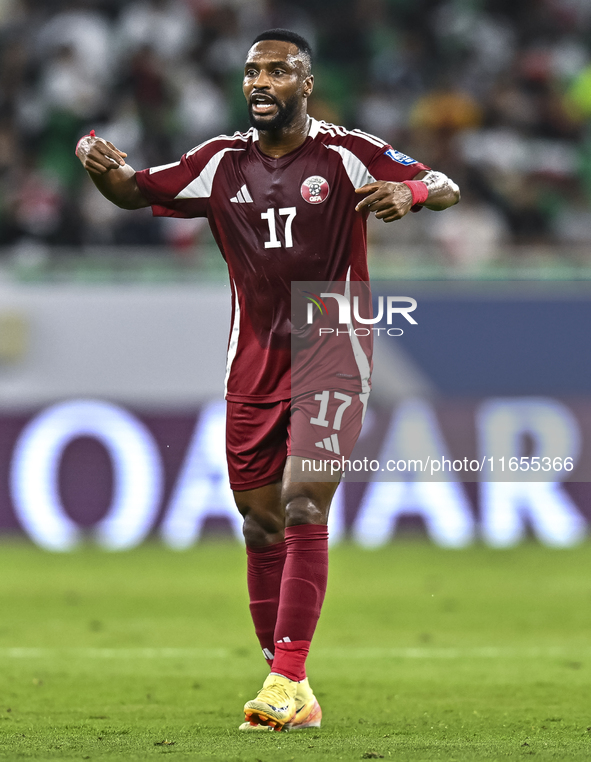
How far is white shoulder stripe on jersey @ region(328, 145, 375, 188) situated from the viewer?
200 inches

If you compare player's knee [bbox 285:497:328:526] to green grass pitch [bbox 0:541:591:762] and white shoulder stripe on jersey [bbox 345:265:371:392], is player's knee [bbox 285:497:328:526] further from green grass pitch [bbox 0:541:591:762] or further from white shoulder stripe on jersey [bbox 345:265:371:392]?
green grass pitch [bbox 0:541:591:762]

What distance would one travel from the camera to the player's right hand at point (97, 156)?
5133 millimetres

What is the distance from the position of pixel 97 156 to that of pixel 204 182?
423mm

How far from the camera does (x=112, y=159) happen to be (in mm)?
5148

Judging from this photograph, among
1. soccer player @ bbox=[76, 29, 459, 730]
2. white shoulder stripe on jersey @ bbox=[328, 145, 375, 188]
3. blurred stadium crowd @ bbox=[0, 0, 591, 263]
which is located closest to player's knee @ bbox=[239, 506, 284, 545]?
soccer player @ bbox=[76, 29, 459, 730]

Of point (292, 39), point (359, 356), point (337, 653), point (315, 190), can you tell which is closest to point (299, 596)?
point (359, 356)

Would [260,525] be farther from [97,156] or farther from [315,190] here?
[97,156]

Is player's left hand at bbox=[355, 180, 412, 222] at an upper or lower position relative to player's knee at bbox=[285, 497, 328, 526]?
upper

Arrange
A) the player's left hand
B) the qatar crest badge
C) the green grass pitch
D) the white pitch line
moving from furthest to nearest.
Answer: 1. the white pitch line
2. the qatar crest badge
3. the player's left hand
4. the green grass pitch

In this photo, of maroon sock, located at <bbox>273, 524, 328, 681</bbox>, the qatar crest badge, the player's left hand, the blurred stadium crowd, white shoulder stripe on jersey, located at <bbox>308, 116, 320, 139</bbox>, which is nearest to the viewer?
the player's left hand

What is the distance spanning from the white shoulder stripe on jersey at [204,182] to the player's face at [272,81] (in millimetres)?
285

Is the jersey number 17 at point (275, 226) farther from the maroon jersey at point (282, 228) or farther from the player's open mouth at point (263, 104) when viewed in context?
the player's open mouth at point (263, 104)

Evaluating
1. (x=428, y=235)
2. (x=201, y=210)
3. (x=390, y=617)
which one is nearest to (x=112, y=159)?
(x=201, y=210)

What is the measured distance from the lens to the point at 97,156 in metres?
5.13
